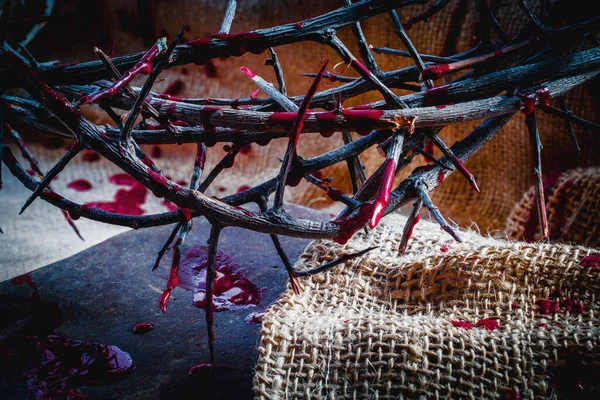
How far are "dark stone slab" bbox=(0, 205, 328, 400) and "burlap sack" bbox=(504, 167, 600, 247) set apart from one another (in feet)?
3.06

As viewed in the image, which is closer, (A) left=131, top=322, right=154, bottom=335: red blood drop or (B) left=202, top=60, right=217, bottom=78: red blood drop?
(A) left=131, top=322, right=154, bottom=335: red blood drop

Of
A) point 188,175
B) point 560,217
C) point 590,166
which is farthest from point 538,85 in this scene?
point 188,175

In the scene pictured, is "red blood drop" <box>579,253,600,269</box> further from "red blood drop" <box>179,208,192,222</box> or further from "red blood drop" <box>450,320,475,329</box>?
"red blood drop" <box>179,208,192,222</box>

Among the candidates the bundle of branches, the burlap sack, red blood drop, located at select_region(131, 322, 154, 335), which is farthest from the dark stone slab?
the burlap sack

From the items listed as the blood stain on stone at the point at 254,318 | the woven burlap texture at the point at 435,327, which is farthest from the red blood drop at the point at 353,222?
the blood stain on stone at the point at 254,318

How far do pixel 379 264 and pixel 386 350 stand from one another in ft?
0.97

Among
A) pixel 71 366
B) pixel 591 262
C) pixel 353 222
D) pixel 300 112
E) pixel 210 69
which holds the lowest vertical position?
pixel 71 366

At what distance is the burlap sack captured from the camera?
5.45ft

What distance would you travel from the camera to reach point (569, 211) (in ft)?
5.79

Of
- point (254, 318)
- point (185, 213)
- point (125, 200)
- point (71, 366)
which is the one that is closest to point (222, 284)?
point (254, 318)

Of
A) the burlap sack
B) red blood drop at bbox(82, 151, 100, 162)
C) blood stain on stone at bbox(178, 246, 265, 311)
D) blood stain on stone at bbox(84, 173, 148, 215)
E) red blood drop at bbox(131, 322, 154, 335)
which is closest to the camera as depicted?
red blood drop at bbox(131, 322, 154, 335)

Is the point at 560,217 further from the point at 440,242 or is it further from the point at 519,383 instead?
the point at 519,383

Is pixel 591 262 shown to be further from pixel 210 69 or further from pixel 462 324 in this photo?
pixel 210 69

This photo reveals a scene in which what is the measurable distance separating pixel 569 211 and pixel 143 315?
1454 millimetres
